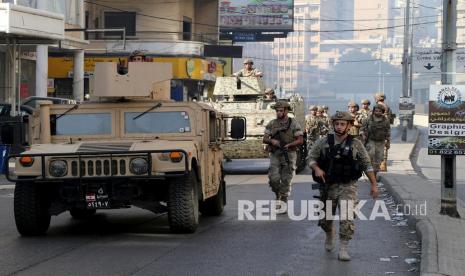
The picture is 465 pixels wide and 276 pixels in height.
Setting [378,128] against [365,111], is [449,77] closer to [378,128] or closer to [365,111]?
[378,128]

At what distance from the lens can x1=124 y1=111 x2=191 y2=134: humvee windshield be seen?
38.6 feet

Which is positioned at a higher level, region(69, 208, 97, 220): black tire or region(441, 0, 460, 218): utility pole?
region(441, 0, 460, 218): utility pole

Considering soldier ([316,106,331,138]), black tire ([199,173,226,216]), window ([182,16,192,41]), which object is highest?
window ([182,16,192,41])

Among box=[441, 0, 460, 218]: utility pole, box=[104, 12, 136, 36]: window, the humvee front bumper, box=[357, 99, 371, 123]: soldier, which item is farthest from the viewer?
box=[104, 12, 136, 36]: window

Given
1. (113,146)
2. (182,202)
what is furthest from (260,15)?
(182,202)

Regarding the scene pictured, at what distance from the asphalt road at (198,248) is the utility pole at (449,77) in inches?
32.6

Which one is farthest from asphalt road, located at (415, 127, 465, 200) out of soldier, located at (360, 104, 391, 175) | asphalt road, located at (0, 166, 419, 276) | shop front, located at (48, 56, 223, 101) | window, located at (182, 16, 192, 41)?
window, located at (182, 16, 192, 41)

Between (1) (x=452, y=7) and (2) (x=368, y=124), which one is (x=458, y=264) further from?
(2) (x=368, y=124)

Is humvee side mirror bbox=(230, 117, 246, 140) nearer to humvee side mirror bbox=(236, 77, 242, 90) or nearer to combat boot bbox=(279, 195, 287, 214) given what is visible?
combat boot bbox=(279, 195, 287, 214)

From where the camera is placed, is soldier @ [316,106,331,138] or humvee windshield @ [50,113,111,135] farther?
soldier @ [316,106,331,138]

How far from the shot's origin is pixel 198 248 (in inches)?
397

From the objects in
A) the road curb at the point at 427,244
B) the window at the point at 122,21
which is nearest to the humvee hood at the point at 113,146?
the road curb at the point at 427,244

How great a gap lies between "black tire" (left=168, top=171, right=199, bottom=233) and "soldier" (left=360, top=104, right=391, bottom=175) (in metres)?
8.73

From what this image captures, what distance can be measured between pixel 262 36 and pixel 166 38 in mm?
17042
